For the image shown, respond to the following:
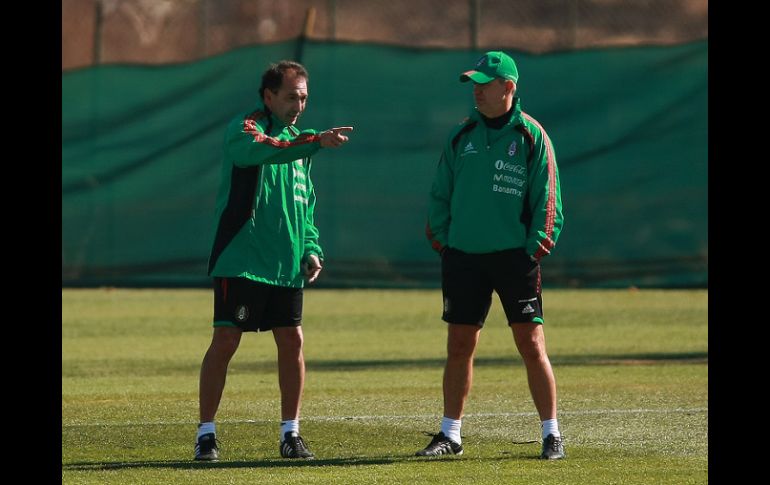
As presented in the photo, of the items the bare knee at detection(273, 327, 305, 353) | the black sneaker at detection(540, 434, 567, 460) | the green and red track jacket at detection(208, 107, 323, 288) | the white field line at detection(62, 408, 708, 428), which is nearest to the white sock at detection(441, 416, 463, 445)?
the black sneaker at detection(540, 434, 567, 460)

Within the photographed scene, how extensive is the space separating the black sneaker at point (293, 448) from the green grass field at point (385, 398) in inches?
4.2

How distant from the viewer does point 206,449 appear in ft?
26.3

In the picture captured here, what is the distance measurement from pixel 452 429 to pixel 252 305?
1.13 metres

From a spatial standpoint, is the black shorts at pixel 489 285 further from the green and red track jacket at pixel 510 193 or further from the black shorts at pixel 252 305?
the black shorts at pixel 252 305

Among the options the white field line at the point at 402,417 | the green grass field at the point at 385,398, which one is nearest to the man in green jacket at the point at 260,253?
the green grass field at the point at 385,398

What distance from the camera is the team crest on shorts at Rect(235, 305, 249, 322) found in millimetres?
8078

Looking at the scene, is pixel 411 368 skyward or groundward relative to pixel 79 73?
groundward

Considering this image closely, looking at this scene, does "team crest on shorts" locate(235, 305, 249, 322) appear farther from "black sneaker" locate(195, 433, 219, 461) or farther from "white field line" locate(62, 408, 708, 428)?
"white field line" locate(62, 408, 708, 428)

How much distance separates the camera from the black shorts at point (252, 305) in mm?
8078
